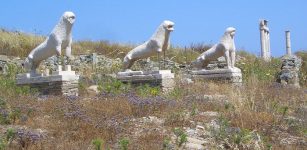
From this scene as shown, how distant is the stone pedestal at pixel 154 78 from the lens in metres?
13.4

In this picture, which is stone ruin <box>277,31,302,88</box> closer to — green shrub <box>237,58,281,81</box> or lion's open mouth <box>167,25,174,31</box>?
green shrub <box>237,58,281,81</box>

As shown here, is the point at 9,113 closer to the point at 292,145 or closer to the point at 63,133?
the point at 63,133

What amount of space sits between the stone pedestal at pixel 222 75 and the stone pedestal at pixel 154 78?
9.02ft

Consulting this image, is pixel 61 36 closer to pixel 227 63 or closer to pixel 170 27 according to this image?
pixel 170 27

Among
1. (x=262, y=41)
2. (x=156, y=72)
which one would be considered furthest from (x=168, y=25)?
(x=262, y=41)

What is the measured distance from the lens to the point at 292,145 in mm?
7258

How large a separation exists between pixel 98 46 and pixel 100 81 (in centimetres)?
984

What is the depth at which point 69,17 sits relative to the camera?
494 inches

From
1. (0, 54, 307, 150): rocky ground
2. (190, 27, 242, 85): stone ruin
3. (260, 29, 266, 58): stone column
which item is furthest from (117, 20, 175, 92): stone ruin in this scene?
(260, 29, 266, 58): stone column

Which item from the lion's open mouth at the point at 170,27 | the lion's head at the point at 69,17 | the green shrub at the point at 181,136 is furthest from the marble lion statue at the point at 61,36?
the green shrub at the point at 181,136

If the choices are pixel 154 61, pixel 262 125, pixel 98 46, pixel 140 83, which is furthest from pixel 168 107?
pixel 98 46

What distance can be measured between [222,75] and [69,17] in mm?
5681

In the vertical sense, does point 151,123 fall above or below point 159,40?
below

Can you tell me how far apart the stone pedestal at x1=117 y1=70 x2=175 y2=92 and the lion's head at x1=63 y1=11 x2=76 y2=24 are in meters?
2.56
